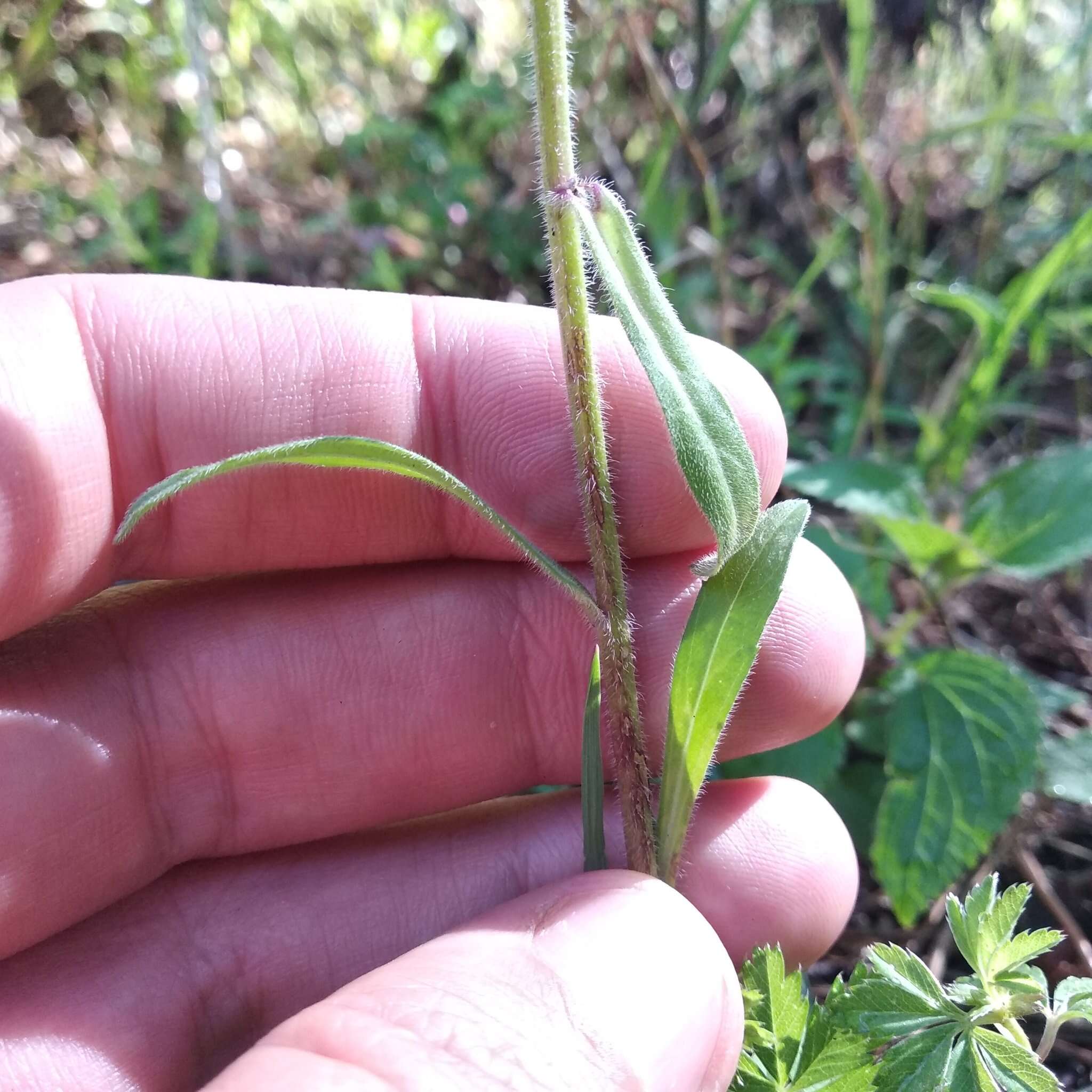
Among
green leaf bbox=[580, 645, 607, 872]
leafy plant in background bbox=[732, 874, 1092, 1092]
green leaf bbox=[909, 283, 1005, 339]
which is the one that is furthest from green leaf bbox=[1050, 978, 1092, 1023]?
green leaf bbox=[909, 283, 1005, 339]

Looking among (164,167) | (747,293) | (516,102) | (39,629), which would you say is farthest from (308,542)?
(164,167)

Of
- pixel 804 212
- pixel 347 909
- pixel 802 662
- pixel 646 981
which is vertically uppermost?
pixel 804 212

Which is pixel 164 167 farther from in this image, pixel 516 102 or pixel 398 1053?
pixel 398 1053

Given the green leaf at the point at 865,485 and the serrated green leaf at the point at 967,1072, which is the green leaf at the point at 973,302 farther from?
the serrated green leaf at the point at 967,1072

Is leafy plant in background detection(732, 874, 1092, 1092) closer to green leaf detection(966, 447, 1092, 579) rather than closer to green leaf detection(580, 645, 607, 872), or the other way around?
green leaf detection(580, 645, 607, 872)

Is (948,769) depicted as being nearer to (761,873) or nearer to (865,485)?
(761,873)

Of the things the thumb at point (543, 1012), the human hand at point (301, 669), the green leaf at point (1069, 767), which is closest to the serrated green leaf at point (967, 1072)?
the thumb at point (543, 1012)

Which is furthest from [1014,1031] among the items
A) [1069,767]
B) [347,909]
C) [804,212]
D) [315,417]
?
[804,212]
